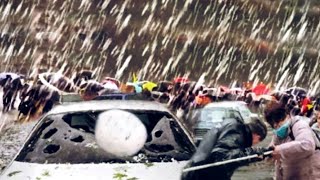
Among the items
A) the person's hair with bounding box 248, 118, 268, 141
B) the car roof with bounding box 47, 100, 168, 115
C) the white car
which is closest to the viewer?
the white car

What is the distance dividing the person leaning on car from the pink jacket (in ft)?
0.65

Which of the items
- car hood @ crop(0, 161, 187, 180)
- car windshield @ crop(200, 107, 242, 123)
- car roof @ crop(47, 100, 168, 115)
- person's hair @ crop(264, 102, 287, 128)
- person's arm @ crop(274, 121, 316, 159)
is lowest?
car windshield @ crop(200, 107, 242, 123)

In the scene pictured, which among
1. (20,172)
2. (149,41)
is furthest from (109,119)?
(149,41)

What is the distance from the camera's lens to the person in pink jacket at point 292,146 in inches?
198

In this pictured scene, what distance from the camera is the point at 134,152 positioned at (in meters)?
5.65

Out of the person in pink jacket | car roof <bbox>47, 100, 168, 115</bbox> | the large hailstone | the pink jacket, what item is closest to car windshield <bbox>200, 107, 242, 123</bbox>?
car roof <bbox>47, 100, 168, 115</bbox>

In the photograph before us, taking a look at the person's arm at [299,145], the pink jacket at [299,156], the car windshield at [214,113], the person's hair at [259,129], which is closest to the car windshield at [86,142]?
the person's hair at [259,129]

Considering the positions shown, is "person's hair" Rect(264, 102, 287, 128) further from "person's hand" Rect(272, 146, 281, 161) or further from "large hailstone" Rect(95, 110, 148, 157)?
"large hailstone" Rect(95, 110, 148, 157)

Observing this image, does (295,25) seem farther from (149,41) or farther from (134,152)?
(134,152)

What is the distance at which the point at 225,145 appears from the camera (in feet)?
16.3

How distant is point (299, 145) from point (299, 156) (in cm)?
12

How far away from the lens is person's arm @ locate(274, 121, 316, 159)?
16.4 feet

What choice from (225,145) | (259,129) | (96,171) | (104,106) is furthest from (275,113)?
(104,106)

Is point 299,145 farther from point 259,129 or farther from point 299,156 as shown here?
point 259,129
